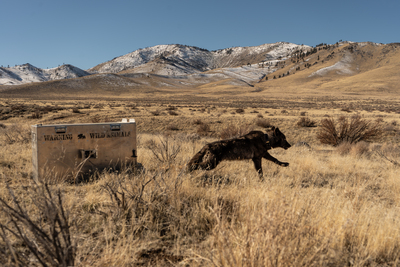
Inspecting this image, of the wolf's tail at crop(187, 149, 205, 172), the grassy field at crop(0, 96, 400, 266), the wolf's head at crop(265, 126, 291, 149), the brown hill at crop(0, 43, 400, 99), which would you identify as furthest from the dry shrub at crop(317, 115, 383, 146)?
the brown hill at crop(0, 43, 400, 99)

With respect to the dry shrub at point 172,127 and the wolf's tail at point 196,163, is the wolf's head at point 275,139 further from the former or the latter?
the dry shrub at point 172,127

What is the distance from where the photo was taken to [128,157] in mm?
5355

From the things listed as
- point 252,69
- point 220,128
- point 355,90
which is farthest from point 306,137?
point 252,69

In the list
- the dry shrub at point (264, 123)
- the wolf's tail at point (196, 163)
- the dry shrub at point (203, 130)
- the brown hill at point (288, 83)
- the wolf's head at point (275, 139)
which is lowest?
the dry shrub at point (203, 130)

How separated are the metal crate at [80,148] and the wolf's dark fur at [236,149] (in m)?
1.55

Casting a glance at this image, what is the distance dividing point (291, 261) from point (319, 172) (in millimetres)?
5024

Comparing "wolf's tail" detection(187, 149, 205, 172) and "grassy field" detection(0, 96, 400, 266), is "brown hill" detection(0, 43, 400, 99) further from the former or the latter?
"grassy field" detection(0, 96, 400, 266)

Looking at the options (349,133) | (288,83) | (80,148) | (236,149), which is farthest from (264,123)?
A: (288,83)

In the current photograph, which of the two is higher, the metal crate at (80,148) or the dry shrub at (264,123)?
the metal crate at (80,148)

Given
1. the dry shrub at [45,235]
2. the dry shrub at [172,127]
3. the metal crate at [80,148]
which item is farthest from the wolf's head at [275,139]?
the dry shrub at [172,127]

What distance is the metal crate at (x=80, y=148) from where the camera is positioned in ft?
15.3

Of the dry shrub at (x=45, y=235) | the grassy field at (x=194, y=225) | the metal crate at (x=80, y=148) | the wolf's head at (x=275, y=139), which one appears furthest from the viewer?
the wolf's head at (x=275, y=139)

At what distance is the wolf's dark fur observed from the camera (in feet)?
15.0

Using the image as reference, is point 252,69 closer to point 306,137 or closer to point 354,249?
point 306,137
